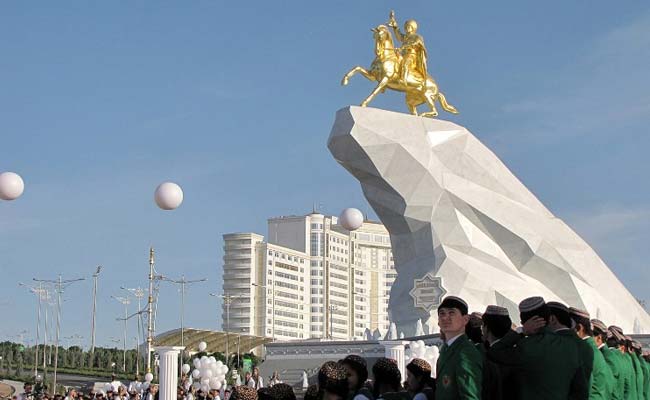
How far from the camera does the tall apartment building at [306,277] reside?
95.4 m

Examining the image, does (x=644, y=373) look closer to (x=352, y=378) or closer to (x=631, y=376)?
(x=631, y=376)

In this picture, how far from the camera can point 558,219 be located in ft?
92.7

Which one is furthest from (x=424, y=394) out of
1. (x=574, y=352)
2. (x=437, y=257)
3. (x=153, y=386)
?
(x=437, y=257)

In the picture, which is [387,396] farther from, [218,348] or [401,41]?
[218,348]

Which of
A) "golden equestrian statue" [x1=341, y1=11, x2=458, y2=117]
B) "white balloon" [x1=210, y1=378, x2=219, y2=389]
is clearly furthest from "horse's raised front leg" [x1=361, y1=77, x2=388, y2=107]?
"white balloon" [x1=210, y1=378, x2=219, y2=389]

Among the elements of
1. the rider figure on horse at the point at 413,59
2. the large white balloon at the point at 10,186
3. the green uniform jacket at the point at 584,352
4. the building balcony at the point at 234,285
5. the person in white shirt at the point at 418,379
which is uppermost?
the rider figure on horse at the point at 413,59

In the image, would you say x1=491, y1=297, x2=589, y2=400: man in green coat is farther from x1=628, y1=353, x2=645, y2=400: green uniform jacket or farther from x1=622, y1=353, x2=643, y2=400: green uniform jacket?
x1=628, y1=353, x2=645, y2=400: green uniform jacket

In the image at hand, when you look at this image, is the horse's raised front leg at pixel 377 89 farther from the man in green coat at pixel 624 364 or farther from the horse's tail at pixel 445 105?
the man in green coat at pixel 624 364

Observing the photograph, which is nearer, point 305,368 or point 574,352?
point 574,352

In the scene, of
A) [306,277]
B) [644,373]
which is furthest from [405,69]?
[306,277]

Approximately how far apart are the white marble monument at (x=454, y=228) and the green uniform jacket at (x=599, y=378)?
20.3 meters

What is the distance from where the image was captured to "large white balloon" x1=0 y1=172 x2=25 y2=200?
51.5ft

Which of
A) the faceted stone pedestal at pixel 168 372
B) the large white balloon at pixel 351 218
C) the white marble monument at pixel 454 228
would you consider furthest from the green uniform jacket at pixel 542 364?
the white marble monument at pixel 454 228

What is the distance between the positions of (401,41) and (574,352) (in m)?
25.5
